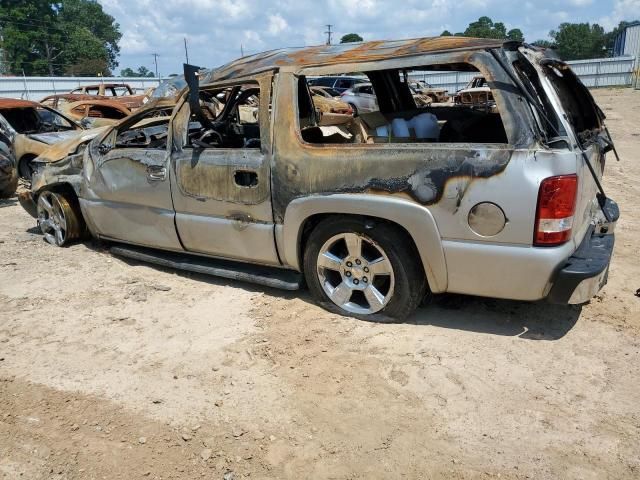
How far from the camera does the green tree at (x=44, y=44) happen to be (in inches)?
2630

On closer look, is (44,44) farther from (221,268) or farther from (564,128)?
(564,128)

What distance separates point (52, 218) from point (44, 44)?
76.3 m

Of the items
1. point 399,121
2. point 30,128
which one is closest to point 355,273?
point 399,121

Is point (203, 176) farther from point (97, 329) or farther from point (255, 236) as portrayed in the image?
point (97, 329)

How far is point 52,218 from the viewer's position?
237 inches

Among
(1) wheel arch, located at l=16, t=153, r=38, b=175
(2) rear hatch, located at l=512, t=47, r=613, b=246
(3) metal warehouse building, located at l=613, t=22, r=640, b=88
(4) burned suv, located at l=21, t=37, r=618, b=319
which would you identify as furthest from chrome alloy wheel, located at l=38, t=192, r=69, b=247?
(3) metal warehouse building, located at l=613, t=22, r=640, b=88

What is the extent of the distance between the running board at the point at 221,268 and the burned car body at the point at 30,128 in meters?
5.48

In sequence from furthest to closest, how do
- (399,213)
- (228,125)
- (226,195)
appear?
(228,125) < (226,195) < (399,213)

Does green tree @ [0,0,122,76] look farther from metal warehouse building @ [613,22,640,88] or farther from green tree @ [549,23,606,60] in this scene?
green tree @ [549,23,606,60]

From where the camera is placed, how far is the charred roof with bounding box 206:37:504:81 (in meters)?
3.40

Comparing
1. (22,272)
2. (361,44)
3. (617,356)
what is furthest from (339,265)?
(22,272)

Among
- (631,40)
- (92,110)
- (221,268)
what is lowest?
(221,268)

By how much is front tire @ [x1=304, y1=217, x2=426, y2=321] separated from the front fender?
0.11 metres

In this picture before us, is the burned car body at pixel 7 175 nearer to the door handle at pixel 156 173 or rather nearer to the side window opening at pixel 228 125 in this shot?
the side window opening at pixel 228 125
